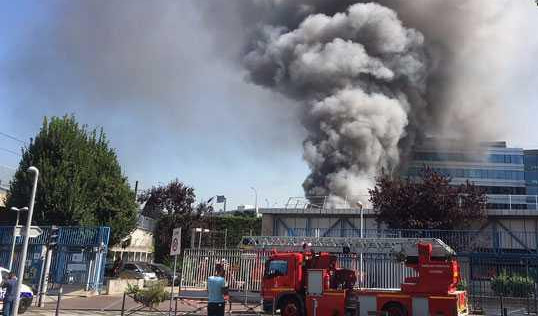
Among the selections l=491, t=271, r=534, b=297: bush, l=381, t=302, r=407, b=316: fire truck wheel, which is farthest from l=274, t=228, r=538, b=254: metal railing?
l=381, t=302, r=407, b=316: fire truck wheel

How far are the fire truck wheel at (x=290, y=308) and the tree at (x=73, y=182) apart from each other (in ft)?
47.3

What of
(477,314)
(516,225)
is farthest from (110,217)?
(516,225)

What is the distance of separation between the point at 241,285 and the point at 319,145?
1221 inches

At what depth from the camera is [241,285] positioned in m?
19.8

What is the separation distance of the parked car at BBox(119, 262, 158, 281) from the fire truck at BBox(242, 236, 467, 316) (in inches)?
488

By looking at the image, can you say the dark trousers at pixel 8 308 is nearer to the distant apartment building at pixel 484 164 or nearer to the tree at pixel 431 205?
the tree at pixel 431 205

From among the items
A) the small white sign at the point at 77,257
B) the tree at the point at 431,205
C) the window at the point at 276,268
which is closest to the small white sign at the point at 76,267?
the small white sign at the point at 77,257

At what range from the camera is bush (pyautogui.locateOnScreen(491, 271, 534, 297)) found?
19.1 meters

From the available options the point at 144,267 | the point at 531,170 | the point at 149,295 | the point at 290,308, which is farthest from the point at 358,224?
the point at 531,170

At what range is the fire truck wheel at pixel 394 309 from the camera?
548 inches

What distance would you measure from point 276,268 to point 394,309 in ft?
12.4

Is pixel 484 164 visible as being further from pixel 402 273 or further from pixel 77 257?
pixel 77 257

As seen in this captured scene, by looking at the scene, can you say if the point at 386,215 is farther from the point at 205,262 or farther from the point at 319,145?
the point at 319,145

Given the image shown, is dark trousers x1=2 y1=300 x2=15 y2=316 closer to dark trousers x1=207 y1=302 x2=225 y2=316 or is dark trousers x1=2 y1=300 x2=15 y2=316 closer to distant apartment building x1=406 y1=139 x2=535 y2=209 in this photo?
dark trousers x1=207 y1=302 x2=225 y2=316
